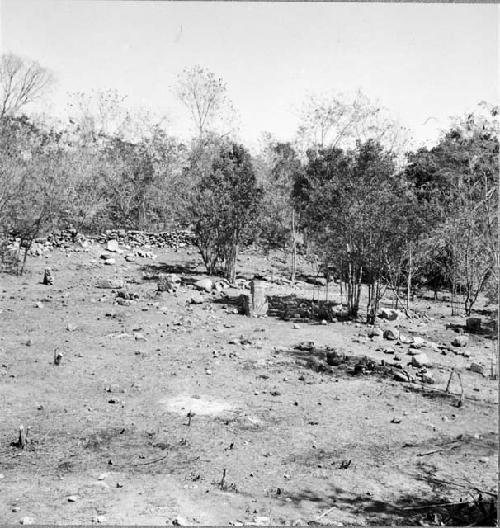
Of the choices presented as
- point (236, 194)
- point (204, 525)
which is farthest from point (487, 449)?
point (236, 194)

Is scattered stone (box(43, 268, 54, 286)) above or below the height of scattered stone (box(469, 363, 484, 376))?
above

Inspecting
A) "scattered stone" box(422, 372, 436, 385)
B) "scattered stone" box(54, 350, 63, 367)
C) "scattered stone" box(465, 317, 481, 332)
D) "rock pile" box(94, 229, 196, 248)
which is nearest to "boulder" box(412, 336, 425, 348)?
"scattered stone" box(422, 372, 436, 385)

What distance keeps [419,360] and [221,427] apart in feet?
14.8

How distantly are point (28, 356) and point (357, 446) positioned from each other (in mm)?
5738

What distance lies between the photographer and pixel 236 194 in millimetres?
17547

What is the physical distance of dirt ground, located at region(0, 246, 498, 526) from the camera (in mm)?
4812

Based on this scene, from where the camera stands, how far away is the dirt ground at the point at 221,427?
189 inches

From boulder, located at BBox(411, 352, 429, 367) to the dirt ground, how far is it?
0.84 ft

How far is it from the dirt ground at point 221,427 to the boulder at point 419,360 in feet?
0.84

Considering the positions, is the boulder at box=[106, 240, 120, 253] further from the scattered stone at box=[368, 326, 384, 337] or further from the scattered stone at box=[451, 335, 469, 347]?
the scattered stone at box=[451, 335, 469, 347]

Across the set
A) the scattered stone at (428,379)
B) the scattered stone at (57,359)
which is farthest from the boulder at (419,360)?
the scattered stone at (57,359)

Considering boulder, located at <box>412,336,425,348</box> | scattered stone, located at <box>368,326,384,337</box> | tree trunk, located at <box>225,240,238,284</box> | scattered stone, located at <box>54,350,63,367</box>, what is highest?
tree trunk, located at <box>225,240,238,284</box>

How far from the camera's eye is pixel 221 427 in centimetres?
653

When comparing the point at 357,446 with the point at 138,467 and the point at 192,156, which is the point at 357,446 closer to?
the point at 138,467
